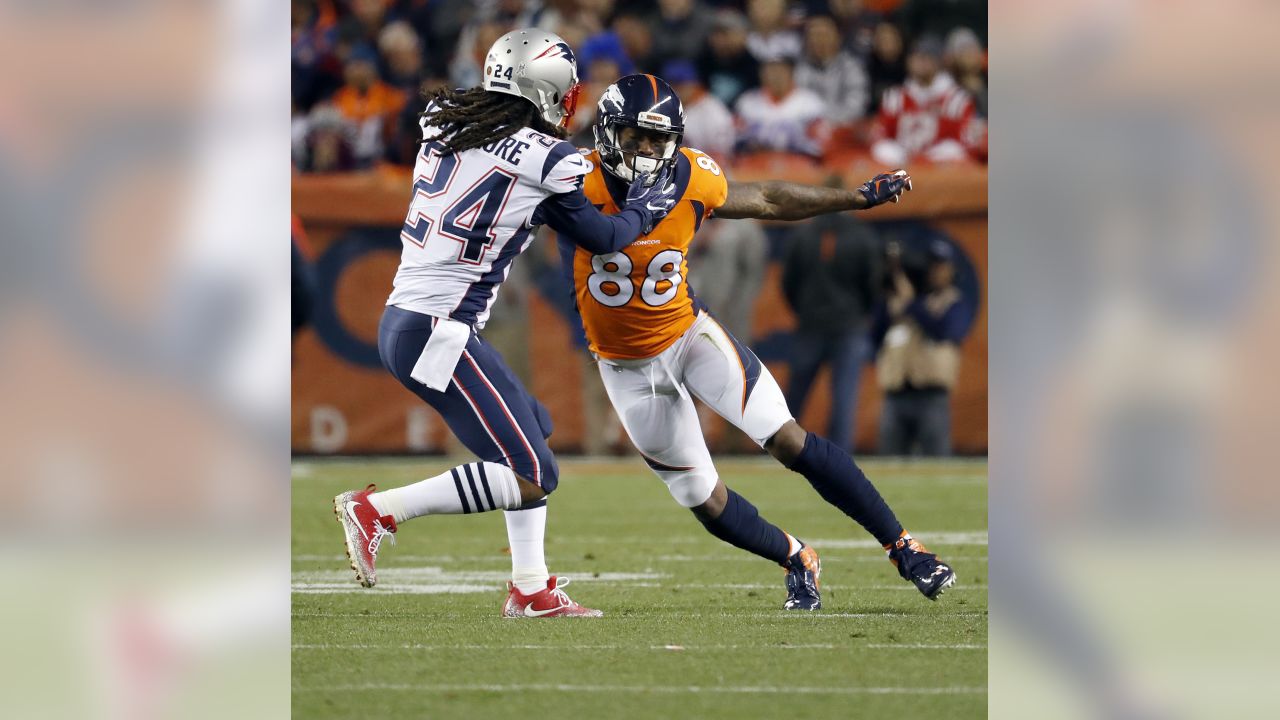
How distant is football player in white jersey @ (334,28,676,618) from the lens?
4855 millimetres

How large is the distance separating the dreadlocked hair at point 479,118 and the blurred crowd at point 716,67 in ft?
21.4

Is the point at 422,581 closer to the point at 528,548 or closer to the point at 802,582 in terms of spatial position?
the point at 528,548

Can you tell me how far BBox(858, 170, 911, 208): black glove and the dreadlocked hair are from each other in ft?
3.54

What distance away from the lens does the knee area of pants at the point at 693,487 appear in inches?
215

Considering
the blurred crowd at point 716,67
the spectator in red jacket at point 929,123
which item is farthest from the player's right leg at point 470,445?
the spectator in red jacket at point 929,123

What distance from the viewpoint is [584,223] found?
4.85m

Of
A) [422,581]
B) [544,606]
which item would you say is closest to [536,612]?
[544,606]

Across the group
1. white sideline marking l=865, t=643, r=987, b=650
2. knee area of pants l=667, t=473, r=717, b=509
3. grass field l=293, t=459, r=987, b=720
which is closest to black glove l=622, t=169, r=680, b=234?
knee area of pants l=667, t=473, r=717, b=509

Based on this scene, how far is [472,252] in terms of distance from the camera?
16.2ft

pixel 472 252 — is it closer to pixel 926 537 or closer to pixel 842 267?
pixel 926 537

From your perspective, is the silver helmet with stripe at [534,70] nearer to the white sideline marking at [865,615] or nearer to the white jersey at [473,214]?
the white jersey at [473,214]

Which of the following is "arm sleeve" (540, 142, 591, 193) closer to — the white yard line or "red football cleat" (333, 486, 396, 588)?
"red football cleat" (333, 486, 396, 588)
